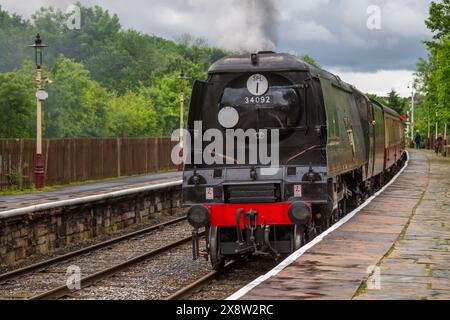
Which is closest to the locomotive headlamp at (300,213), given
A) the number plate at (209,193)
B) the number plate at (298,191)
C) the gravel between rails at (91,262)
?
the number plate at (298,191)

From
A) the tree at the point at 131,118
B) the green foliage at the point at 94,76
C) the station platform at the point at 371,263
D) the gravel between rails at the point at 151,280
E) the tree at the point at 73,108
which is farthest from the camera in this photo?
the tree at the point at 131,118

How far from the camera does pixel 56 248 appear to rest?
62.1 ft

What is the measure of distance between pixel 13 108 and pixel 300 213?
28715mm

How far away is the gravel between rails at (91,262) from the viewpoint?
12963mm

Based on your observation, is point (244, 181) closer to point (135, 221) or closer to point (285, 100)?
point (285, 100)

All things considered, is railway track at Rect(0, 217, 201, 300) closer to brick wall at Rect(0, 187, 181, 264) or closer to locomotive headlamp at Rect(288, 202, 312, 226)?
brick wall at Rect(0, 187, 181, 264)

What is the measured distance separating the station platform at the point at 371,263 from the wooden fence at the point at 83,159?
15.3 meters

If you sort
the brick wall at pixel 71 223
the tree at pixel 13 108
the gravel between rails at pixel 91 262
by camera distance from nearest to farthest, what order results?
the gravel between rails at pixel 91 262 < the brick wall at pixel 71 223 < the tree at pixel 13 108

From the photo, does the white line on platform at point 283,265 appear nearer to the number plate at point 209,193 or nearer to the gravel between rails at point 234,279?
the gravel between rails at point 234,279

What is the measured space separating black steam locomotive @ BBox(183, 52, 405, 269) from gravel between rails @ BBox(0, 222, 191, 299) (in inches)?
101

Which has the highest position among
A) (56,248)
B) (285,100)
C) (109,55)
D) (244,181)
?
(109,55)

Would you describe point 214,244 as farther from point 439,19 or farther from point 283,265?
point 439,19
